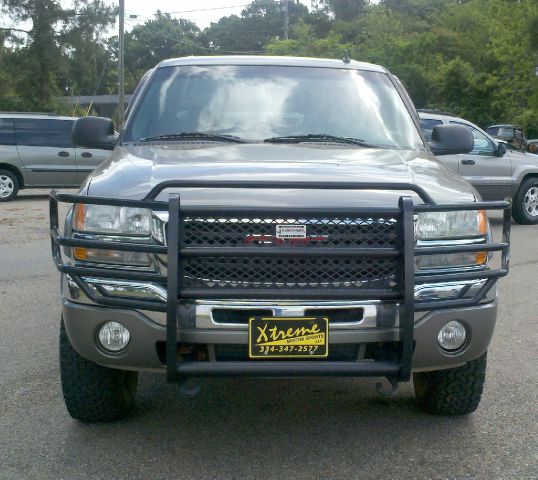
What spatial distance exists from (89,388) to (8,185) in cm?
1423

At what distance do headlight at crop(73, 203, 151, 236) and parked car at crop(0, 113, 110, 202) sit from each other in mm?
14059

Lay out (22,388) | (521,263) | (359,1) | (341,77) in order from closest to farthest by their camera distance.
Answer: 1. (22,388)
2. (341,77)
3. (521,263)
4. (359,1)

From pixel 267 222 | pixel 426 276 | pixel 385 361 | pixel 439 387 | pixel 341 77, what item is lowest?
pixel 439 387

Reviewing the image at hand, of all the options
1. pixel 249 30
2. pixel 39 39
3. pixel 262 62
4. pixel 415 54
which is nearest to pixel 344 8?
pixel 249 30

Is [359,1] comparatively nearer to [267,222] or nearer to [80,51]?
[80,51]

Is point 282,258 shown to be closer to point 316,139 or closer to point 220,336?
point 220,336

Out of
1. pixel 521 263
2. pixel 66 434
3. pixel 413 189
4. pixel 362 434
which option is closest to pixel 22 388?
pixel 66 434

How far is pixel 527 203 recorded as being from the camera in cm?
1423

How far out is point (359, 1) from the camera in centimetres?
8900

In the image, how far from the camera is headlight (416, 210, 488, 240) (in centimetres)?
382

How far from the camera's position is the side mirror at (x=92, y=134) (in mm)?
5312

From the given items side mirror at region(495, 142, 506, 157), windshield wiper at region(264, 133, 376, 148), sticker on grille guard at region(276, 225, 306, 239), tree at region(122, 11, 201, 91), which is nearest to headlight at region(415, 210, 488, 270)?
sticker on grille guard at region(276, 225, 306, 239)

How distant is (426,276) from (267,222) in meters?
0.73

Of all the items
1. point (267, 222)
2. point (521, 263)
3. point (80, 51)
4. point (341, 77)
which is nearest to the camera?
point (267, 222)
